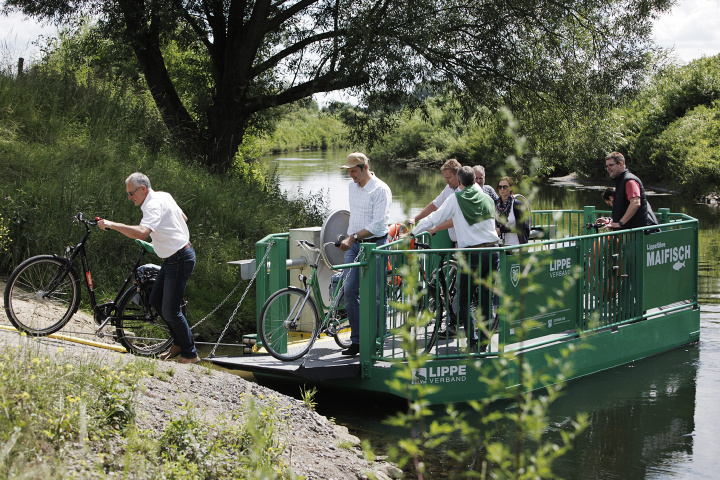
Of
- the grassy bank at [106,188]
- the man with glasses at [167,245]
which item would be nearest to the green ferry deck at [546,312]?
the man with glasses at [167,245]

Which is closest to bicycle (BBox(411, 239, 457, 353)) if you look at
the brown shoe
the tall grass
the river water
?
the river water

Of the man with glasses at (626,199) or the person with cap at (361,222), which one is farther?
the man with glasses at (626,199)

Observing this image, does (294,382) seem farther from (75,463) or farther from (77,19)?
(77,19)

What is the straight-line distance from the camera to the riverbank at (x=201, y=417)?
4.73 metres

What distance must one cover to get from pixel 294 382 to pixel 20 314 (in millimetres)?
2912

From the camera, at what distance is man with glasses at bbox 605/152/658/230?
9398mm

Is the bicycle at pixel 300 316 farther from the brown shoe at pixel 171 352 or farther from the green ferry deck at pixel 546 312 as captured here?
the brown shoe at pixel 171 352

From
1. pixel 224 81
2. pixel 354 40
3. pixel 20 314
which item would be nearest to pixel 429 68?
pixel 354 40

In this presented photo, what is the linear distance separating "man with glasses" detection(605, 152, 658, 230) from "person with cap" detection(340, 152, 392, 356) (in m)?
3.32

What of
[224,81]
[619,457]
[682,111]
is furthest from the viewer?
[682,111]

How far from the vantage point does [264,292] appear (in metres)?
8.55

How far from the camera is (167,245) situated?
7117 mm

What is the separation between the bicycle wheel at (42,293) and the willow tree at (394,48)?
844 cm

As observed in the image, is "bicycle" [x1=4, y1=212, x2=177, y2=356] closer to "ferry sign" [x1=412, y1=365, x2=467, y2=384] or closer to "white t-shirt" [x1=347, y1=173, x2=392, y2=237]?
"white t-shirt" [x1=347, y1=173, x2=392, y2=237]
